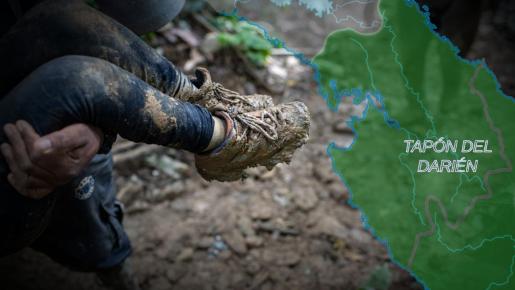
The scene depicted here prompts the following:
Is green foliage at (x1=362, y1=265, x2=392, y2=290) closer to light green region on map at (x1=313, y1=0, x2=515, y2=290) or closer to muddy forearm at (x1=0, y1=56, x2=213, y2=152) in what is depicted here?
light green region on map at (x1=313, y1=0, x2=515, y2=290)

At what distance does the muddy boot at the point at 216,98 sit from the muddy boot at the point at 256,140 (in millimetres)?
35

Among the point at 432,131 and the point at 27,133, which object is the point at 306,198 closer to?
the point at 432,131

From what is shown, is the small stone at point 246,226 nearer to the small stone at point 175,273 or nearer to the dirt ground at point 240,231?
the dirt ground at point 240,231

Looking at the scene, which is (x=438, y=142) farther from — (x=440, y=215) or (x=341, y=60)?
(x=341, y=60)

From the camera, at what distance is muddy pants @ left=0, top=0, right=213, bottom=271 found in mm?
972

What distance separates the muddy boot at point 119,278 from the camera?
1.61 meters

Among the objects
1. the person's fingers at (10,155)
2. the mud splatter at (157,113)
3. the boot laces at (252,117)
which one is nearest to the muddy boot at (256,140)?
the boot laces at (252,117)

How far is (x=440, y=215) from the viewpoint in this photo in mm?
1482

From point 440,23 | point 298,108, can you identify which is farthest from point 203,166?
point 440,23

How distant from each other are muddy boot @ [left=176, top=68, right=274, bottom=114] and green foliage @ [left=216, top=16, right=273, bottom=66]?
1541mm

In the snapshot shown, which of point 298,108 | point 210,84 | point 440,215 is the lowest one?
point 210,84

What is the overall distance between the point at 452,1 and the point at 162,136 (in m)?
1.46

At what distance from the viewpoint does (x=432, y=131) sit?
1.43 metres

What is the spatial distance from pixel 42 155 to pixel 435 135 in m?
1.16
